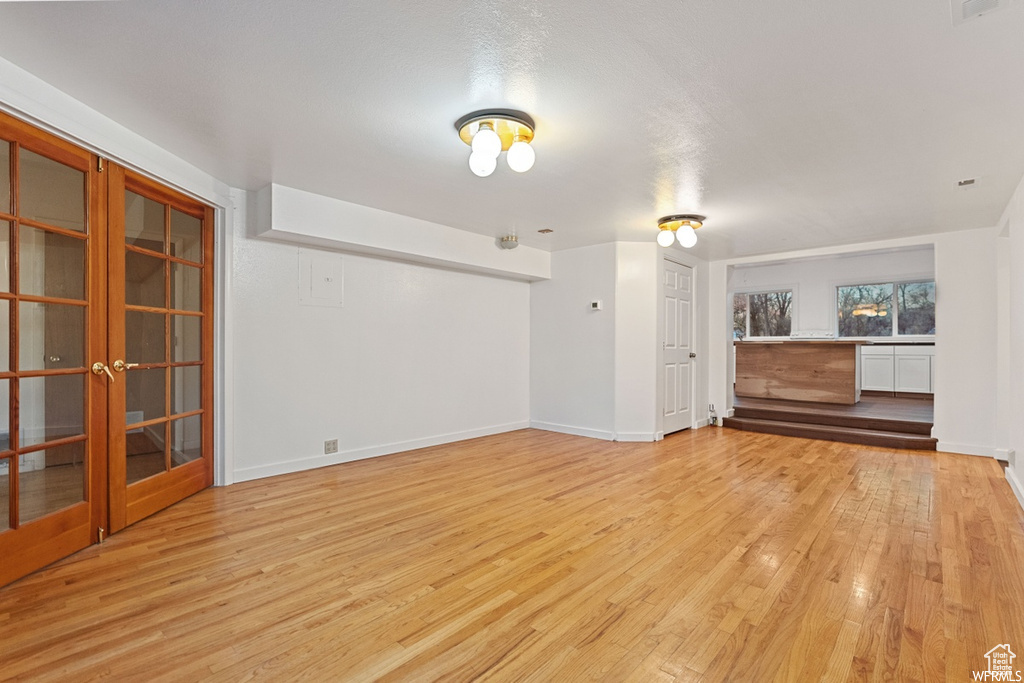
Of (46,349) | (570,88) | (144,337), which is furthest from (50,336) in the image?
(570,88)

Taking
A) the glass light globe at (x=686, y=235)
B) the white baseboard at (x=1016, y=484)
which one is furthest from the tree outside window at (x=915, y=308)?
the glass light globe at (x=686, y=235)

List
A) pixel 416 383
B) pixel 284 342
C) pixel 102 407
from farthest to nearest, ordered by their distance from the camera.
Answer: pixel 416 383 → pixel 284 342 → pixel 102 407

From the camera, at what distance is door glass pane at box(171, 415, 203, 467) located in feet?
10.6

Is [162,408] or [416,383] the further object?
[416,383]

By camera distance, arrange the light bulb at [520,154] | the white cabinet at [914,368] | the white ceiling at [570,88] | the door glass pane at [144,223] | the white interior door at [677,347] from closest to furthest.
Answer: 1. the white ceiling at [570,88]
2. the light bulb at [520,154]
3. the door glass pane at [144,223]
4. the white interior door at [677,347]
5. the white cabinet at [914,368]

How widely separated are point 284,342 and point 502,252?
2.53 meters

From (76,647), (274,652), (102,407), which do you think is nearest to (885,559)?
(274,652)

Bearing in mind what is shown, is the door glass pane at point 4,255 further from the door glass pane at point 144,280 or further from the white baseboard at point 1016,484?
the white baseboard at point 1016,484

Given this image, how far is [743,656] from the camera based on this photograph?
1637 mm

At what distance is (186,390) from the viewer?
132 inches

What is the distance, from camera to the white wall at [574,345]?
554 cm

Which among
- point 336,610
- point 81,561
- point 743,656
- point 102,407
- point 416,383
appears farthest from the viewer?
point 416,383

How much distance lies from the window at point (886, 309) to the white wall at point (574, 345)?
581cm

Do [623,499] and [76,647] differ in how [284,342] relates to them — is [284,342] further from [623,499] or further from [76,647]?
[623,499]
